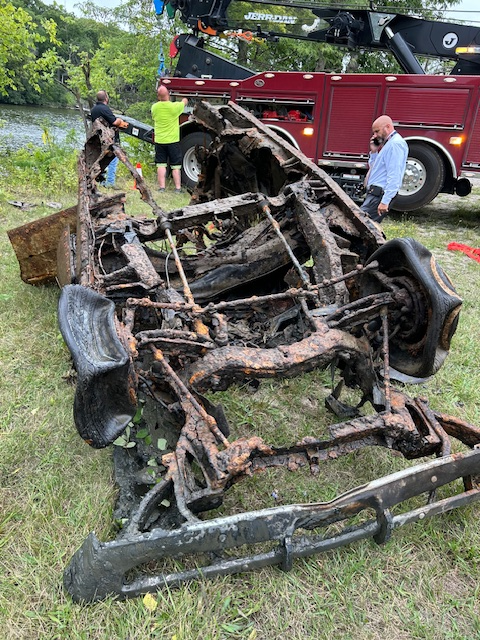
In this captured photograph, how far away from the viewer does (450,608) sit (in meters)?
2.15

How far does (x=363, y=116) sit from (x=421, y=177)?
1.58 metres

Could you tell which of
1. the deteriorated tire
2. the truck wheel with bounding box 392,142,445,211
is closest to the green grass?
the deteriorated tire

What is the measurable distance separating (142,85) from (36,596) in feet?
70.5

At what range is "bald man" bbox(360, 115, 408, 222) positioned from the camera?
212 inches

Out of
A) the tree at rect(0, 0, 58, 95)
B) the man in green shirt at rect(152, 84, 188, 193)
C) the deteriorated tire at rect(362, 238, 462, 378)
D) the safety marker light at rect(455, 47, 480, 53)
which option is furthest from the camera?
the tree at rect(0, 0, 58, 95)

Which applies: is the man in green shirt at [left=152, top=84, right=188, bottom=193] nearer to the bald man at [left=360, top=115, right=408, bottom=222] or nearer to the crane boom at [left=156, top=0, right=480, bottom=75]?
the crane boom at [left=156, top=0, right=480, bottom=75]

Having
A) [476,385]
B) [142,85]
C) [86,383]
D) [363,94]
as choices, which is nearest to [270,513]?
[86,383]

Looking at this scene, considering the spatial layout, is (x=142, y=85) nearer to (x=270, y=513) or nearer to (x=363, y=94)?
(x=363, y=94)

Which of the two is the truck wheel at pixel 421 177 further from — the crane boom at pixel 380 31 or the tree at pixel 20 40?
the tree at pixel 20 40

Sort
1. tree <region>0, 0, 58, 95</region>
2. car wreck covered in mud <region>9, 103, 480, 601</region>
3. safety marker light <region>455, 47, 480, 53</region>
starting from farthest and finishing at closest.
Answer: tree <region>0, 0, 58, 95</region> < safety marker light <region>455, 47, 480, 53</region> < car wreck covered in mud <region>9, 103, 480, 601</region>

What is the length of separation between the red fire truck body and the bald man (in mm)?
3234

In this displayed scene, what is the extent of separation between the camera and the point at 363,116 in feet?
29.1

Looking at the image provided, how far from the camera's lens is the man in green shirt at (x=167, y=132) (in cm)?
845

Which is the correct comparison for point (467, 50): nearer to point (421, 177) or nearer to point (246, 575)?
point (421, 177)
